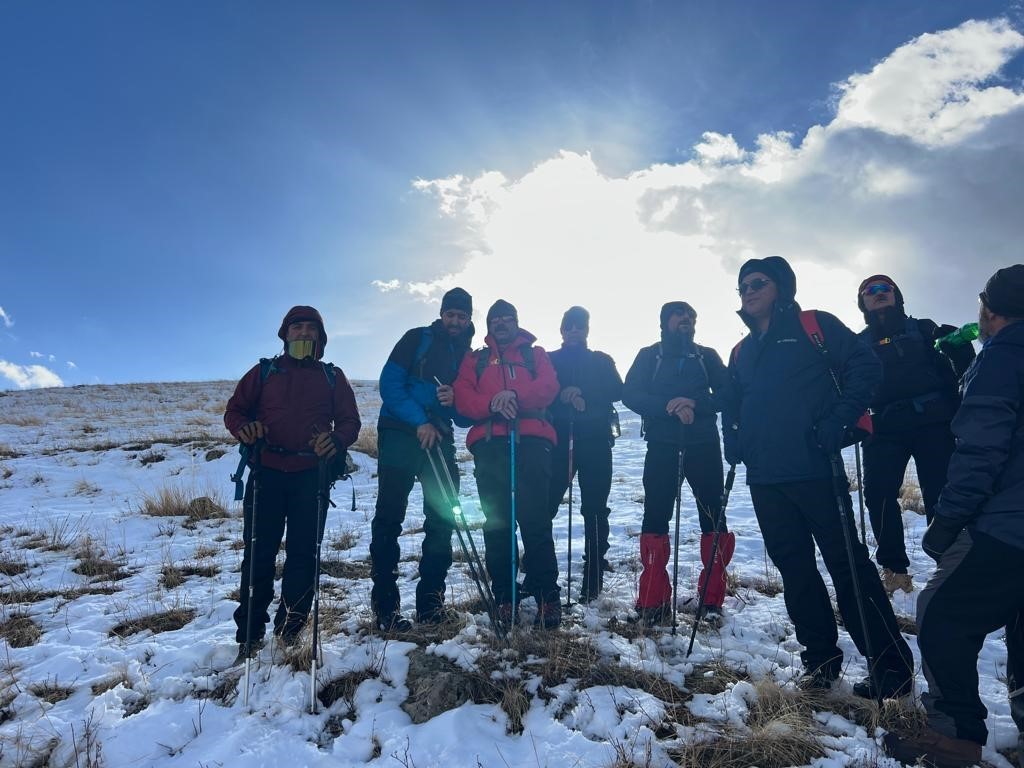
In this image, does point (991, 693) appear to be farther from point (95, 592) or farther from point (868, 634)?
point (95, 592)

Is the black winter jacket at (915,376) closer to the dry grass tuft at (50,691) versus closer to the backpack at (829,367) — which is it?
the backpack at (829,367)

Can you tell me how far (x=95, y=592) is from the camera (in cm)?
549

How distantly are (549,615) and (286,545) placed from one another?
2.17m

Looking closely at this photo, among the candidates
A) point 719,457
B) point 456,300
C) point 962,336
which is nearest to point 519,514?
point 719,457

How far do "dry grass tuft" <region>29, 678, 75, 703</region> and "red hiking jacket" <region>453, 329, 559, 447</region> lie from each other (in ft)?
10.8

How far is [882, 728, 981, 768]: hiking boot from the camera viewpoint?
2.56m

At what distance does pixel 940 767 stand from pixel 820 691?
73cm

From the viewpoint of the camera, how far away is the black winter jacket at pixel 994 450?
244cm

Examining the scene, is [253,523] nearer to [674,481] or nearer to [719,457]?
[674,481]

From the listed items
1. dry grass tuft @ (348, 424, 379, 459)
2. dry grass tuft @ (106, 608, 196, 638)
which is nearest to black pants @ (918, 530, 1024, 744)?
dry grass tuft @ (106, 608, 196, 638)

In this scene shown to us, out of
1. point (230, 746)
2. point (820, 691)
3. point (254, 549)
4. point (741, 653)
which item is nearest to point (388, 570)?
point (254, 549)

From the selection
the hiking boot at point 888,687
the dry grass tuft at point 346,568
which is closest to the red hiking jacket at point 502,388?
the dry grass tuft at point 346,568

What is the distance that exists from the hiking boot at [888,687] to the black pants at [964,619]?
0.50 m

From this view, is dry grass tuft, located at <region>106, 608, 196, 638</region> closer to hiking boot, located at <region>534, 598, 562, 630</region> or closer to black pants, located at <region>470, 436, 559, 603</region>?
black pants, located at <region>470, 436, 559, 603</region>
